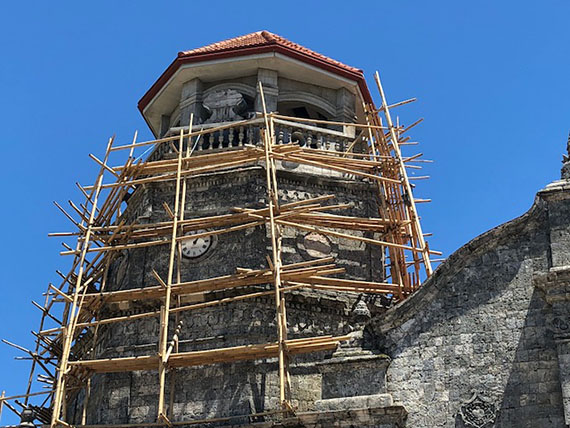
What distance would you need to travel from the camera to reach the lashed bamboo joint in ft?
58.3

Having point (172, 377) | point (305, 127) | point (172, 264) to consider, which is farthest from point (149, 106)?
point (172, 377)

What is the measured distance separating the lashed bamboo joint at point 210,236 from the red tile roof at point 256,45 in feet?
4.36

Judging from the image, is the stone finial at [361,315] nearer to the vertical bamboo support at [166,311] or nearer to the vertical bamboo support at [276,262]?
the vertical bamboo support at [276,262]

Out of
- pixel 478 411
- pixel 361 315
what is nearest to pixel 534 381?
pixel 478 411

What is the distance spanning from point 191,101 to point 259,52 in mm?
2028

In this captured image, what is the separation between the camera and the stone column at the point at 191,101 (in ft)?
76.1

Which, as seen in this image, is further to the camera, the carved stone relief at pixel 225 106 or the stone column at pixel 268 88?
the carved stone relief at pixel 225 106

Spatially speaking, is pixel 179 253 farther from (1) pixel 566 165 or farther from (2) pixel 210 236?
(1) pixel 566 165

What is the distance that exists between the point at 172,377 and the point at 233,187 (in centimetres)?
468

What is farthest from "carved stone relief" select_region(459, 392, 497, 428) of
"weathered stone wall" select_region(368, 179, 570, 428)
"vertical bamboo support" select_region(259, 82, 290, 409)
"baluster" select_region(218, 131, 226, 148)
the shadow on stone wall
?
"baluster" select_region(218, 131, 226, 148)

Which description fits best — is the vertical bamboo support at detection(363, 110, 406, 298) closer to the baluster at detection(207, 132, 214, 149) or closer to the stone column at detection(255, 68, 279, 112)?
the stone column at detection(255, 68, 279, 112)

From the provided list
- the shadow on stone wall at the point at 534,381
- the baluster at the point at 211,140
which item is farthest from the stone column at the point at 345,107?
the shadow on stone wall at the point at 534,381

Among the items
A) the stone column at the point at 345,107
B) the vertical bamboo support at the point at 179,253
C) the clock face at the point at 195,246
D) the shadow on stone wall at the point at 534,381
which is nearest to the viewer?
the shadow on stone wall at the point at 534,381

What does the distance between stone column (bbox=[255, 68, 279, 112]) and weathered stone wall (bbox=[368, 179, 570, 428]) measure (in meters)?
7.97
